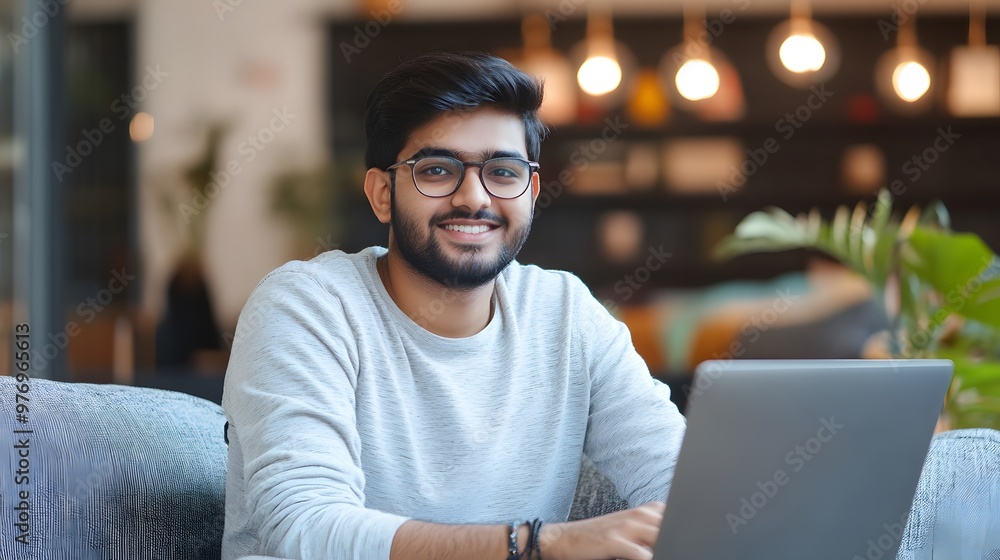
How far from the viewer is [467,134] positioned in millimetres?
1490

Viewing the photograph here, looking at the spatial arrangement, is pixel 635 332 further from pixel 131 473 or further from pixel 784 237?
pixel 131 473

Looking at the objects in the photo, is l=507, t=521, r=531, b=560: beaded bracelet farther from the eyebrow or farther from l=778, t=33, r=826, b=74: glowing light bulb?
l=778, t=33, r=826, b=74: glowing light bulb

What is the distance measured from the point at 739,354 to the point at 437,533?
3588 mm

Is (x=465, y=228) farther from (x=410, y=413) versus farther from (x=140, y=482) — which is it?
(x=140, y=482)

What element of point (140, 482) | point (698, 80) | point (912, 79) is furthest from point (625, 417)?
point (912, 79)

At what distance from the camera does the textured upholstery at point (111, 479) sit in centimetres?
128

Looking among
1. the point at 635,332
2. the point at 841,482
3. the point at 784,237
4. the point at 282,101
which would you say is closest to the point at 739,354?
the point at 635,332

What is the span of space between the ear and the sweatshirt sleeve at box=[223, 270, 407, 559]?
0.20 metres

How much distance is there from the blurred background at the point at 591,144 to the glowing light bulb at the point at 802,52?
0.52 metres

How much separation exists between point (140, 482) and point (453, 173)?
0.61 m

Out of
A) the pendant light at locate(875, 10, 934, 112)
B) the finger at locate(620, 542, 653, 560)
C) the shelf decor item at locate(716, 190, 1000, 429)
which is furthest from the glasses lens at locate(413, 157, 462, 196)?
the pendant light at locate(875, 10, 934, 112)

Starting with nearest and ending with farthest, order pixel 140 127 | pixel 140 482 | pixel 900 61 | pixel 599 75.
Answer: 1. pixel 140 482
2. pixel 599 75
3. pixel 140 127
4. pixel 900 61

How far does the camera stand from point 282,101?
5.50 meters

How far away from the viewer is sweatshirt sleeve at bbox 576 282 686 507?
1480mm
